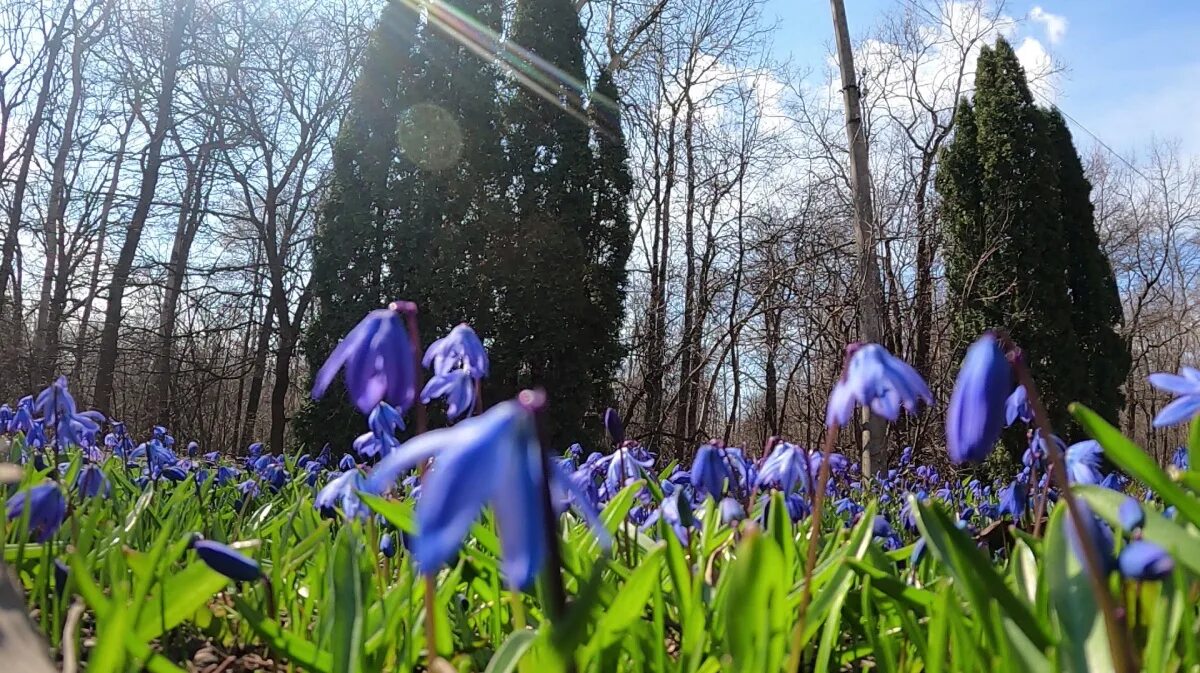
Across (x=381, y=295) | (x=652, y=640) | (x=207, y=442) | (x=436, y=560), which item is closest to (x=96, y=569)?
(x=652, y=640)

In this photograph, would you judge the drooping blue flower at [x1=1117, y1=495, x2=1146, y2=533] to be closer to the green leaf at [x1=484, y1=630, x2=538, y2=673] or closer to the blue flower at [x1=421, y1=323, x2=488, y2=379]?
the green leaf at [x1=484, y1=630, x2=538, y2=673]

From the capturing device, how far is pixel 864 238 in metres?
9.19

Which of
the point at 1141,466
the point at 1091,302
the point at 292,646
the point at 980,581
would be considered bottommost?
the point at 292,646

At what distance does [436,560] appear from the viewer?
1.85 ft

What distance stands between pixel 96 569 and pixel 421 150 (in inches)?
376

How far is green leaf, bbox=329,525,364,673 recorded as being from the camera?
1.02 m

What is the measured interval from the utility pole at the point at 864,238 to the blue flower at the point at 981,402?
306 inches

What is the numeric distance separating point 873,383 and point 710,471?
101 cm

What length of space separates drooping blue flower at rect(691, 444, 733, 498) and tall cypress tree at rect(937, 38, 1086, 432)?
10.5 meters

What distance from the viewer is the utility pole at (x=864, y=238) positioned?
869cm

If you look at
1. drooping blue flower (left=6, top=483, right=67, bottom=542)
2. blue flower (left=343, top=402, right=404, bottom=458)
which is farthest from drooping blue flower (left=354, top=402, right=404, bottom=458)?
drooping blue flower (left=6, top=483, right=67, bottom=542)

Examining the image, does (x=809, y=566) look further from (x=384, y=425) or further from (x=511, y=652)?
(x=384, y=425)

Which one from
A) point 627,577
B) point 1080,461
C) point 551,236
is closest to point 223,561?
point 627,577

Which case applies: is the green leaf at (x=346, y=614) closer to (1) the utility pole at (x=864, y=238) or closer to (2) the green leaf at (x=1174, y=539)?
(2) the green leaf at (x=1174, y=539)
